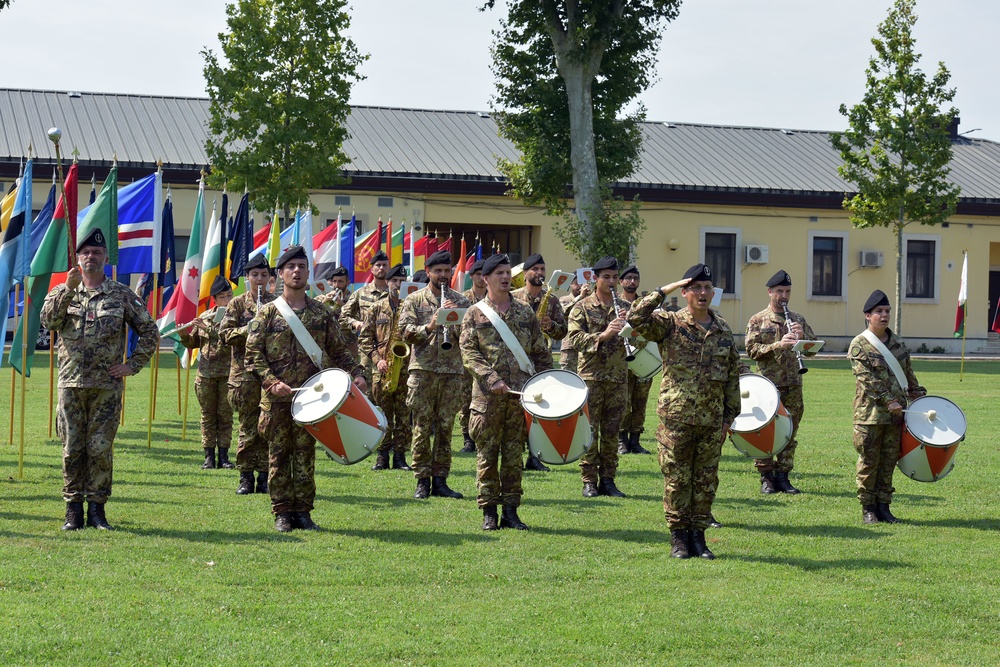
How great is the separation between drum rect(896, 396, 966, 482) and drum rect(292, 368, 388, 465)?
4.28 m

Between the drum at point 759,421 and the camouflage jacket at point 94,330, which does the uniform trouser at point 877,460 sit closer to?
the drum at point 759,421

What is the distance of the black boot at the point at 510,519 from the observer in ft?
32.0

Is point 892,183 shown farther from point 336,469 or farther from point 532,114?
point 336,469

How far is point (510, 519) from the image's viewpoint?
32.1ft

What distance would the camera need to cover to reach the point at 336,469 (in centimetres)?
1318

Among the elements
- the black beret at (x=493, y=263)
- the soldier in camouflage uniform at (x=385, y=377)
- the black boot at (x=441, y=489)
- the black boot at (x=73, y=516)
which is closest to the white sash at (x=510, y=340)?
the black beret at (x=493, y=263)

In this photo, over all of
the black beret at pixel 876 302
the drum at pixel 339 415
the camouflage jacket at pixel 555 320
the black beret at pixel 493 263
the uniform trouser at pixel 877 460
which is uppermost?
the black beret at pixel 493 263

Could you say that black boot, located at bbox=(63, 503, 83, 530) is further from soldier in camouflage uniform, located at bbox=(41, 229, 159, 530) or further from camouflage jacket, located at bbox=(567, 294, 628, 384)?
camouflage jacket, located at bbox=(567, 294, 628, 384)

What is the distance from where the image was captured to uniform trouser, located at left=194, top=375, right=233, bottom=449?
1313 cm

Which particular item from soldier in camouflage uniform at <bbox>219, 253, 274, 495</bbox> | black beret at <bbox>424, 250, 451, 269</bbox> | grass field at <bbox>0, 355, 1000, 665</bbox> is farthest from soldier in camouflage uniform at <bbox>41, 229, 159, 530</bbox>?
black beret at <bbox>424, 250, 451, 269</bbox>

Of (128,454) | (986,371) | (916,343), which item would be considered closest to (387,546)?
(128,454)

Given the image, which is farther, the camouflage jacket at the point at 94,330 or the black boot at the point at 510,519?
the black boot at the point at 510,519

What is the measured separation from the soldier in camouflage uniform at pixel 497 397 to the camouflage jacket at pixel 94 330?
244 cm

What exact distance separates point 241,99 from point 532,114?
24.5 feet
